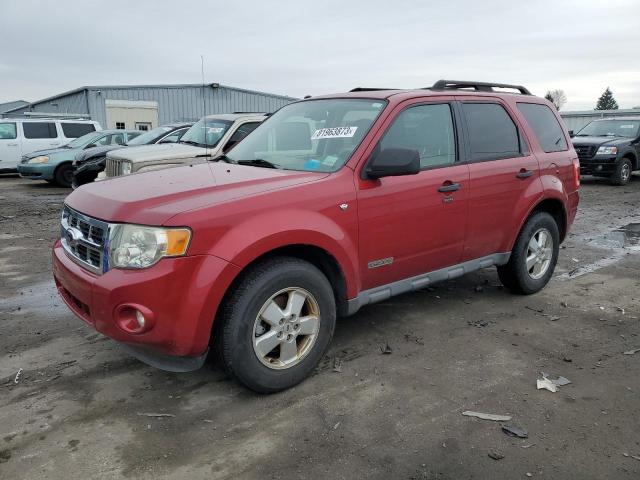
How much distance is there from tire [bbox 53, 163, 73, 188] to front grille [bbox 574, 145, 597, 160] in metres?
13.4

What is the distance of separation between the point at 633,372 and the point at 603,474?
1328 mm

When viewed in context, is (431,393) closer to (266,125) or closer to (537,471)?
(537,471)

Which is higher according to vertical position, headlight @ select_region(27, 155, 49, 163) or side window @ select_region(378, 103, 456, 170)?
side window @ select_region(378, 103, 456, 170)

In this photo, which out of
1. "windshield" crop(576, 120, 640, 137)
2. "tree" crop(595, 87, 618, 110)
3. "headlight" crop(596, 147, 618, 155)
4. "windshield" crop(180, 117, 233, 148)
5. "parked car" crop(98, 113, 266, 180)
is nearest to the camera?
"parked car" crop(98, 113, 266, 180)

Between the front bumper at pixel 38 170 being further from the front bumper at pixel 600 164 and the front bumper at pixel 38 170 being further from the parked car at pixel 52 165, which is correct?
the front bumper at pixel 600 164

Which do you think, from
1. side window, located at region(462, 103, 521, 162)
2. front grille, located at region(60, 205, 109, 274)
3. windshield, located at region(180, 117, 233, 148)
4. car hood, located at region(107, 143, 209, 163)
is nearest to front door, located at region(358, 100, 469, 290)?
side window, located at region(462, 103, 521, 162)

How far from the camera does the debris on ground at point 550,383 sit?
3457 millimetres

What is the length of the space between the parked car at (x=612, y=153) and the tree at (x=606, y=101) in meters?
72.1

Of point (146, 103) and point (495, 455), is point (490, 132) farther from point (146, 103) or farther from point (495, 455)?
point (146, 103)

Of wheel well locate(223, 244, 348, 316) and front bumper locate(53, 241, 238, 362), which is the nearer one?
front bumper locate(53, 241, 238, 362)

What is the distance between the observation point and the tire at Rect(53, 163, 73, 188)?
14352 millimetres

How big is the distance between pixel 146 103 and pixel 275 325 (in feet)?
108

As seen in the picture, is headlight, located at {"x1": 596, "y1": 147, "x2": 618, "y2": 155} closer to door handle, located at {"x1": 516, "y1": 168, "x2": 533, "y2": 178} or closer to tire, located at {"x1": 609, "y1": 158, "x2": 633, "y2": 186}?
tire, located at {"x1": 609, "y1": 158, "x2": 633, "y2": 186}

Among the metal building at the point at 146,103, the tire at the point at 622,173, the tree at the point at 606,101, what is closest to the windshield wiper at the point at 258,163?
the tire at the point at 622,173
